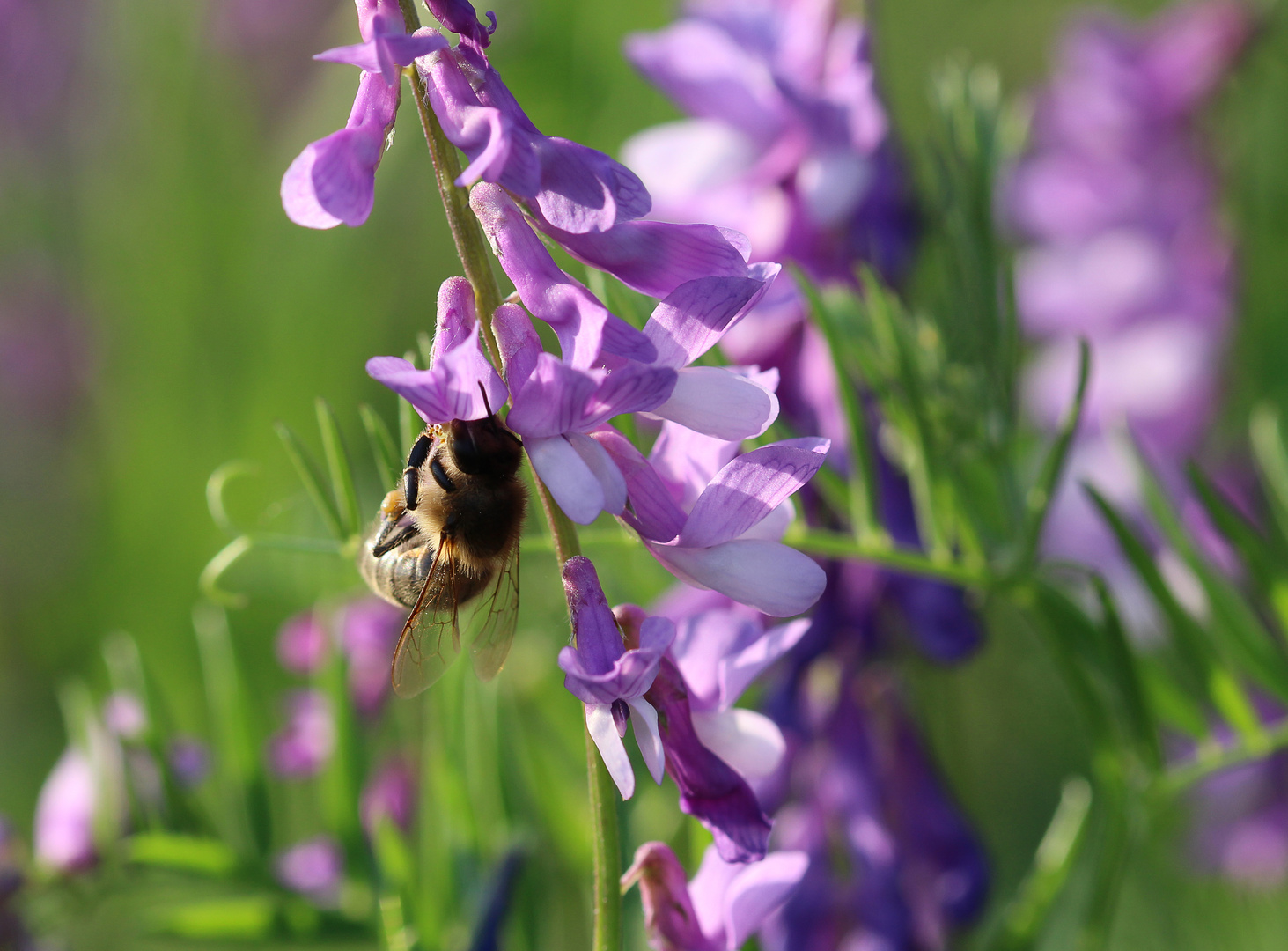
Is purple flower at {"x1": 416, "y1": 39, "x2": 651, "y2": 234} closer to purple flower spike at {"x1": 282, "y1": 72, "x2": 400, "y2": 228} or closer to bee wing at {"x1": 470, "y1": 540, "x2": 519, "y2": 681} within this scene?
purple flower spike at {"x1": 282, "y1": 72, "x2": 400, "y2": 228}

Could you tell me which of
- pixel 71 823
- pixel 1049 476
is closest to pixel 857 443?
pixel 1049 476

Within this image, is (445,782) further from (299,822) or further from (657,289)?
(299,822)

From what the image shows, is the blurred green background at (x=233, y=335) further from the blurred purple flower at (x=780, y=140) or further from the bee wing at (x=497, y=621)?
the bee wing at (x=497, y=621)

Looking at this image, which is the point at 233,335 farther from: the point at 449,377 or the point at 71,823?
the point at 449,377

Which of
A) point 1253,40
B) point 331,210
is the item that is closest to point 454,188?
point 331,210

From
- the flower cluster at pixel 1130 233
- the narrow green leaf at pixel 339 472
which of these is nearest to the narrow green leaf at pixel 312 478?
the narrow green leaf at pixel 339 472

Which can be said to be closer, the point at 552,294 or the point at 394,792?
the point at 552,294

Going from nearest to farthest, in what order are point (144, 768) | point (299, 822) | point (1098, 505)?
point (1098, 505) < point (144, 768) < point (299, 822)
